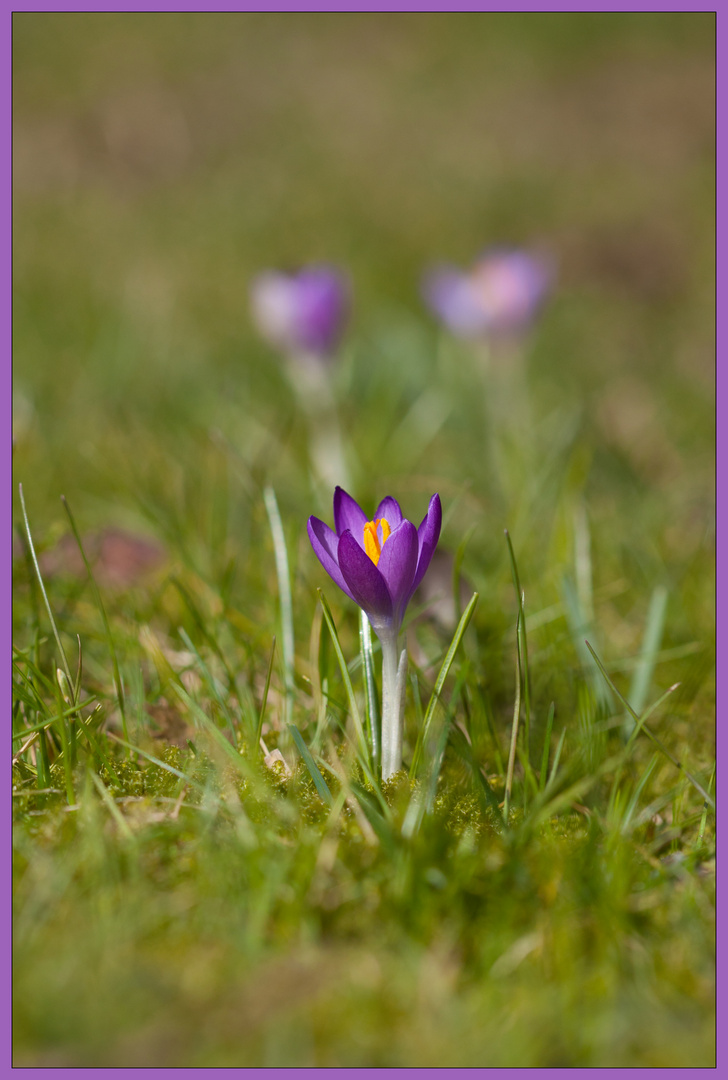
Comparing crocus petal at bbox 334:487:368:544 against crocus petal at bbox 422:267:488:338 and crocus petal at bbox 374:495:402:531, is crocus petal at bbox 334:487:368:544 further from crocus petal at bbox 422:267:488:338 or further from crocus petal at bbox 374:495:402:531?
crocus petal at bbox 422:267:488:338

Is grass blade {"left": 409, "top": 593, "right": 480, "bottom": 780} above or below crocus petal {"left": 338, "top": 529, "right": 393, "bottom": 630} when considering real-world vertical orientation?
below

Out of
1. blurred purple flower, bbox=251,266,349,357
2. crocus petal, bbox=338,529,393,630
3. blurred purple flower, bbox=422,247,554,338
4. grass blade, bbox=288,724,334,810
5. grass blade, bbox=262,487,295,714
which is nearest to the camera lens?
crocus petal, bbox=338,529,393,630

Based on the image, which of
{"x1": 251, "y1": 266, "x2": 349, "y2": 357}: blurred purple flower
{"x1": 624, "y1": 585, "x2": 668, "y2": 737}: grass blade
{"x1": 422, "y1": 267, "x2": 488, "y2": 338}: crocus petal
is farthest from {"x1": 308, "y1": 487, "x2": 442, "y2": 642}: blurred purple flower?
{"x1": 422, "y1": 267, "x2": 488, "y2": 338}: crocus petal

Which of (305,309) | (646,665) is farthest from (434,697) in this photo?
(305,309)

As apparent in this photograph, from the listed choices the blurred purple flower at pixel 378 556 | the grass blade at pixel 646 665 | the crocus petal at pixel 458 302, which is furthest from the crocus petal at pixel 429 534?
the crocus petal at pixel 458 302

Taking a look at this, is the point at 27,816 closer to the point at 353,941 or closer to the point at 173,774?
the point at 173,774

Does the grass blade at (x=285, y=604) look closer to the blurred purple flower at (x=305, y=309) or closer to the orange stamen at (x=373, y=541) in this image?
the orange stamen at (x=373, y=541)
